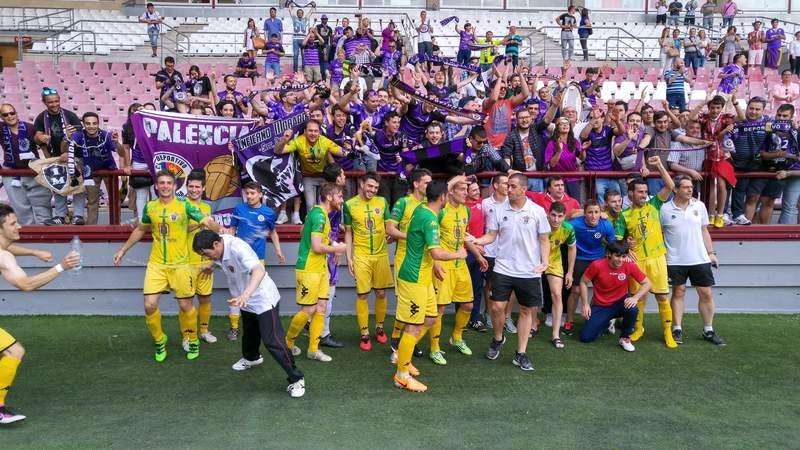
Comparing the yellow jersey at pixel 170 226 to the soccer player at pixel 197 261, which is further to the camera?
the soccer player at pixel 197 261

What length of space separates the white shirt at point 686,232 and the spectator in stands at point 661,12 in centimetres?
2141

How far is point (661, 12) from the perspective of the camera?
2839 cm

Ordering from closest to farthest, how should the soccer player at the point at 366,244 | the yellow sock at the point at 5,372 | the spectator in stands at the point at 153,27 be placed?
the yellow sock at the point at 5,372
the soccer player at the point at 366,244
the spectator in stands at the point at 153,27

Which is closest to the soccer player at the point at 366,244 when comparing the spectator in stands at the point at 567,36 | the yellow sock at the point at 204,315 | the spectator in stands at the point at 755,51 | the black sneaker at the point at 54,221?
the yellow sock at the point at 204,315

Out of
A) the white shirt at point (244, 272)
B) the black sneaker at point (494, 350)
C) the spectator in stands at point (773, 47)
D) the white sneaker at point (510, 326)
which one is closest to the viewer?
the white shirt at point (244, 272)

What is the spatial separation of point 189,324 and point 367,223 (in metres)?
2.15

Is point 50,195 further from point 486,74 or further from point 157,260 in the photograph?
point 486,74

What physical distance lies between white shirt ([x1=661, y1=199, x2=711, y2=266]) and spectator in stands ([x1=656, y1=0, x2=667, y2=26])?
21407 millimetres

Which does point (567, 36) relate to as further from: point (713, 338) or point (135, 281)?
point (135, 281)

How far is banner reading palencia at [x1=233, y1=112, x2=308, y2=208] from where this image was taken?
9.38 metres

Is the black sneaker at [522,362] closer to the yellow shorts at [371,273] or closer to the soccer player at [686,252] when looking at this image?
the yellow shorts at [371,273]

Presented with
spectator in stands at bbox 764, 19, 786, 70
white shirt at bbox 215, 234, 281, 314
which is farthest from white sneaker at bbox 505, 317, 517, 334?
spectator in stands at bbox 764, 19, 786, 70

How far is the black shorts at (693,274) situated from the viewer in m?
8.98

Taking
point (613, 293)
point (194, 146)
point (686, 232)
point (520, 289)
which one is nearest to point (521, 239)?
point (520, 289)
